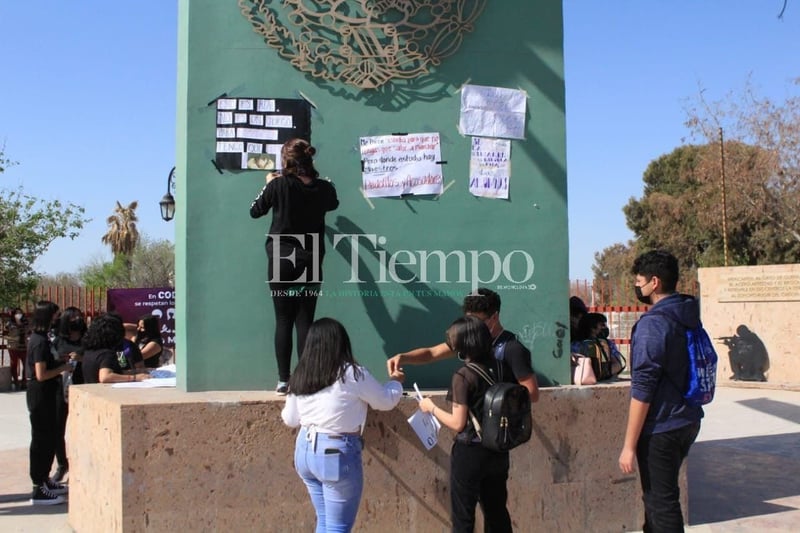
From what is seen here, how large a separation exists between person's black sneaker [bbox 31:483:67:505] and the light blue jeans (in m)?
3.84

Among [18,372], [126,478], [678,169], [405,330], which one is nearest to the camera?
[126,478]

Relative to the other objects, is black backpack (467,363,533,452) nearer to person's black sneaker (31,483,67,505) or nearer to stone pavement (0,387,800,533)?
stone pavement (0,387,800,533)

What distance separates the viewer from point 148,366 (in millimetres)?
8211

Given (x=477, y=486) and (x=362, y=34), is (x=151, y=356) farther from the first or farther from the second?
(x=477, y=486)

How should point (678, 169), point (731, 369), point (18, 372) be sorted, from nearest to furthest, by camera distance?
point (731, 369) → point (18, 372) → point (678, 169)

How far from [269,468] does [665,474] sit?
2.50m

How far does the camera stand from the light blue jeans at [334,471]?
4184 millimetres

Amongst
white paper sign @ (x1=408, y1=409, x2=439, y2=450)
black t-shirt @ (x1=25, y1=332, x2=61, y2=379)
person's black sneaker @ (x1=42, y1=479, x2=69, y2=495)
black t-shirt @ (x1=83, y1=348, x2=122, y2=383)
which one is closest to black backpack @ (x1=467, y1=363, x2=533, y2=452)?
white paper sign @ (x1=408, y1=409, x2=439, y2=450)

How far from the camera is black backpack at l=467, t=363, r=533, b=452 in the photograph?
4.18 meters

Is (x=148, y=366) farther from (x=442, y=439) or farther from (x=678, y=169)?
(x=678, y=169)

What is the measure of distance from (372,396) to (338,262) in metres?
1.79

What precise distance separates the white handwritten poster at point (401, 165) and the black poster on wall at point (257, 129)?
0.51 metres

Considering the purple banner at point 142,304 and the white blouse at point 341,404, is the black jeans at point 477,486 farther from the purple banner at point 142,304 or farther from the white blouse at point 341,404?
the purple banner at point 142,304

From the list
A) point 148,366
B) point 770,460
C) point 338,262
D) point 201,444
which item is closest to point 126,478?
point 201,444
